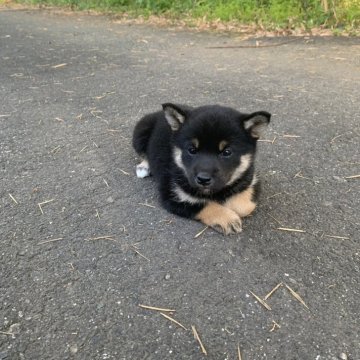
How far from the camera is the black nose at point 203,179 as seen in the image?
3279 mm

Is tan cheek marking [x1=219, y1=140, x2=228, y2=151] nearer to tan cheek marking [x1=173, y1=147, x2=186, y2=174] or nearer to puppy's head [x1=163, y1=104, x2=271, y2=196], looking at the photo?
puppy's head [x1=163, y1=104, x2=271, y2=196]

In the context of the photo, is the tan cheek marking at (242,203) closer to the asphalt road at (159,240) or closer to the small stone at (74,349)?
the asphalt road at (159,240)

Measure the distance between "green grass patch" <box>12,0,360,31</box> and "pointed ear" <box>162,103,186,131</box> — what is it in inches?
320

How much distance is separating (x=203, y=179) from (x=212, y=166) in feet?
0.45

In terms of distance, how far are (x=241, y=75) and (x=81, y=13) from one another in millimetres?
Result: 9856

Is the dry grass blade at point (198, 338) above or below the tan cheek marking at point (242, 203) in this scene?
below

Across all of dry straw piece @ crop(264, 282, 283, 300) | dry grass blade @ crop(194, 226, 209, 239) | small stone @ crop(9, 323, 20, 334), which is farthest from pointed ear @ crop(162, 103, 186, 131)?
small stone @ crop(9, 323, 20, 334)

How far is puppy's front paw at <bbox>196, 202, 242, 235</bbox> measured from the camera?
337 centimetres


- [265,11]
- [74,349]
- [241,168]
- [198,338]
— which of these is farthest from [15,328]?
[265,11]

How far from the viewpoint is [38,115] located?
579 cm

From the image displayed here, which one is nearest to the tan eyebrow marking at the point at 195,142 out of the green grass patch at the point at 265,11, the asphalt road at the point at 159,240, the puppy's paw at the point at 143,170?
the asphalt road at the point at 159,240

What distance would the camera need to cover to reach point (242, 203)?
3.60 m

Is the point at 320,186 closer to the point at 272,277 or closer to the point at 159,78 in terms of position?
the point at 272,277

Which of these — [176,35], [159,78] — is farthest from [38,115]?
[176,35]
